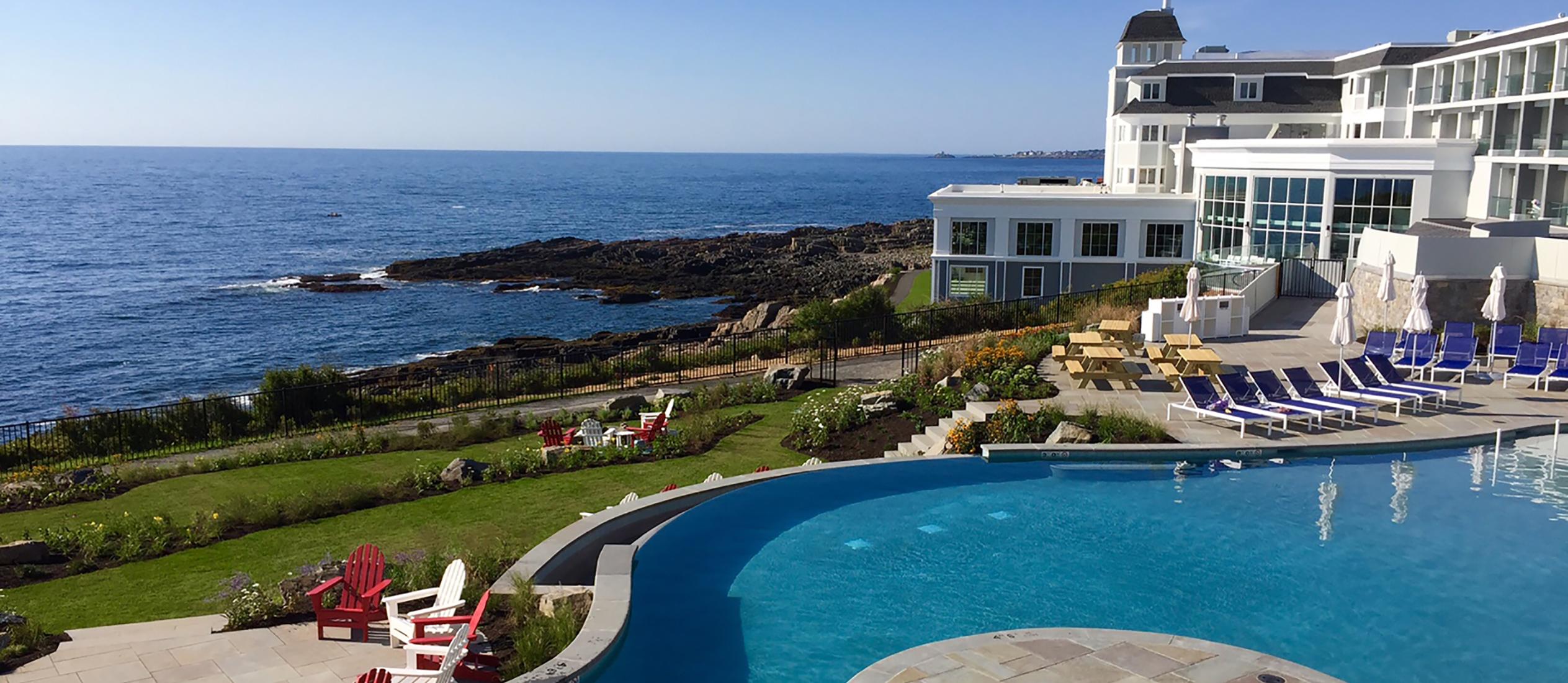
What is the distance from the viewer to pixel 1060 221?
4372 centimetres

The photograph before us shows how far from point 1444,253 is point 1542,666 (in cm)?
1631

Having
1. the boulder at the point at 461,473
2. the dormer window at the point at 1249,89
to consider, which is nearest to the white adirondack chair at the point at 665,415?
the boulder at the point at 461,473

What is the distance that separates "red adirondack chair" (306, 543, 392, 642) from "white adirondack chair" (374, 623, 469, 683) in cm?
98

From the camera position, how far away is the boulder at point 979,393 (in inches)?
721

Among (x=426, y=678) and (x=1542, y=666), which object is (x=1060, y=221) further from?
(x=426, y=678)

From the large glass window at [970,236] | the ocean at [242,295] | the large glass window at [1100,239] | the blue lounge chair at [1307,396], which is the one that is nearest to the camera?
the blue lounge chair at [1307,396]

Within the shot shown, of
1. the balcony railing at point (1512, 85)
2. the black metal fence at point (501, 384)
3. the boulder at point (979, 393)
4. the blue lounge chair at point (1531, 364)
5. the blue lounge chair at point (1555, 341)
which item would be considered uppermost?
the balcony railing at point (1512, 85)

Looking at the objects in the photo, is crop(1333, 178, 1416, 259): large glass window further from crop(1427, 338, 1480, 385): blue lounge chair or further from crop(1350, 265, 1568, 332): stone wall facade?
crop(1427, 338, 1480, 385): blue lounge chair

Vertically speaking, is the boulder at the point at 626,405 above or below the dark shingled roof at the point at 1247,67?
below

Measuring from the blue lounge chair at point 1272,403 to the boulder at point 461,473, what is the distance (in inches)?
473

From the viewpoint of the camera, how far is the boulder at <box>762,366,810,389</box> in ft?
77.4

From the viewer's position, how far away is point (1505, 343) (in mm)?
20859

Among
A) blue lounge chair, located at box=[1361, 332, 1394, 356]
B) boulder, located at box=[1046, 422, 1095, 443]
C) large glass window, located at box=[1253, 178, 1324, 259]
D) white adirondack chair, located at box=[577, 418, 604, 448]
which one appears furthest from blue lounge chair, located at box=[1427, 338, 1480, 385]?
white adirondack chair, located at box=[577, 418, 604, 448]

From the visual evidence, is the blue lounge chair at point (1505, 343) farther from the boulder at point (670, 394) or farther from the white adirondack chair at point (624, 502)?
the white adirondack chair at point (624, 502)
